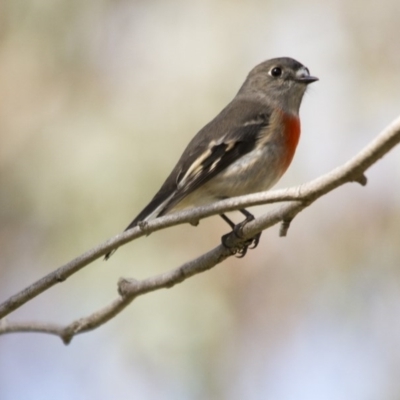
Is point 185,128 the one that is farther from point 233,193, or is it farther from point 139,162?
point 233,193

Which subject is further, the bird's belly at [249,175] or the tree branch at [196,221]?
the bird's belly at [249,175]

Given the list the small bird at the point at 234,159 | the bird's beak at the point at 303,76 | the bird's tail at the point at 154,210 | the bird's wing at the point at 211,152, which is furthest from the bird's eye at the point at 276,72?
the bird's tail at the point at 154,210

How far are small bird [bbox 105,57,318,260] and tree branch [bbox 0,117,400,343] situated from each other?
0.68m

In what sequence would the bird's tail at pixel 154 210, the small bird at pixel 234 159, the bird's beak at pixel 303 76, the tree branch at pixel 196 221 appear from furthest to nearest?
the bird's beak at pixel 303 76 < the small bird at pixel 234 159 < the bird's tail at pixel 154 210 < the tree branch at pixel 196 221

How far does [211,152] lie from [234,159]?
0.14 meters

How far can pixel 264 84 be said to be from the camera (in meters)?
5.52

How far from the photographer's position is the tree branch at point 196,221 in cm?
244

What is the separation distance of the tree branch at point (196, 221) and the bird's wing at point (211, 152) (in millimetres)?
699

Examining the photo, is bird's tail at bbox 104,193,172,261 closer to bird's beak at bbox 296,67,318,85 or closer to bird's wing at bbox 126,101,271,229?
bird's wing at bbox 126,101,271,229

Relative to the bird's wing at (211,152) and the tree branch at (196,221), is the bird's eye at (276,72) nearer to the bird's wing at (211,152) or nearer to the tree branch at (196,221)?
the bird's wing at (211,152)

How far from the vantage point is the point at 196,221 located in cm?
321

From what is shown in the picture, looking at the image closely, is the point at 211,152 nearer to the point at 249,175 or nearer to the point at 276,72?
the point at 249,175

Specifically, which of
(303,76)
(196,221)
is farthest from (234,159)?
(196,221)

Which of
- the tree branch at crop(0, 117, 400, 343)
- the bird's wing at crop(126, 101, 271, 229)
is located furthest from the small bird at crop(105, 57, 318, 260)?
the tree branch at crop(0, 117, 400, 343)
